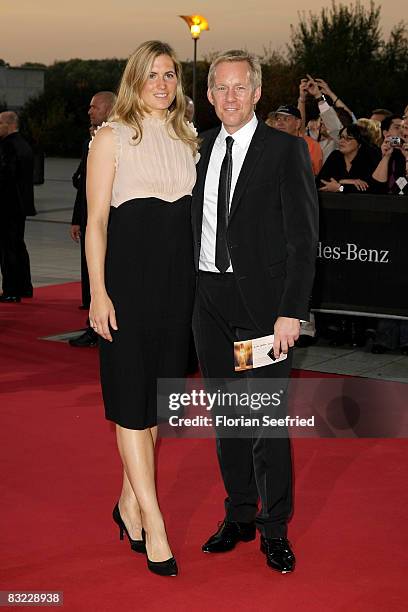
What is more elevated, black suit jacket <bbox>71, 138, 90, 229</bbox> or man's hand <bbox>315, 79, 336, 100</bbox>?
man's hand <bbox>315, 79, 336, 100</bbox>

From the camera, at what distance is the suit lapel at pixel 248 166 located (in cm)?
407

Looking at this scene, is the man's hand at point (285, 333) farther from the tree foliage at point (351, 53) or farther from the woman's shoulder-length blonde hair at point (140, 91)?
the tree foliage at point (351, 53)

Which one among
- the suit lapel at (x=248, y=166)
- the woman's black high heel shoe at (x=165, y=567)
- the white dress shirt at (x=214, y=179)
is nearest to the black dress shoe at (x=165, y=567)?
the woman's black high heel shoe at (x=165, y=567)

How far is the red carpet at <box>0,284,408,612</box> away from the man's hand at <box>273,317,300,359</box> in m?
0.92

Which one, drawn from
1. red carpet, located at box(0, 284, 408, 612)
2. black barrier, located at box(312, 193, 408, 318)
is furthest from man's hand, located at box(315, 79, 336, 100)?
red carpet, located at box(0, 284, 408, 612)

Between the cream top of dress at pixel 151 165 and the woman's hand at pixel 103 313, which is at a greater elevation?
the cream top of dress at pixel 151 165

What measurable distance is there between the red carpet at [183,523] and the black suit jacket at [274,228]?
102 centimetres

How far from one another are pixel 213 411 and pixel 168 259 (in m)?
0.73

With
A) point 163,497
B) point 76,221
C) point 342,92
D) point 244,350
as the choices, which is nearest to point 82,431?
point 163,497

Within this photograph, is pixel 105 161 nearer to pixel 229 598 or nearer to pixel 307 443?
pixel 229 598

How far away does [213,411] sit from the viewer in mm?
4426

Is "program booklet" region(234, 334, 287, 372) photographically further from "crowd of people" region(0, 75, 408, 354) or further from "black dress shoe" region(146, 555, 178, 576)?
"crowd of people" region(0, 75, 408, 354)

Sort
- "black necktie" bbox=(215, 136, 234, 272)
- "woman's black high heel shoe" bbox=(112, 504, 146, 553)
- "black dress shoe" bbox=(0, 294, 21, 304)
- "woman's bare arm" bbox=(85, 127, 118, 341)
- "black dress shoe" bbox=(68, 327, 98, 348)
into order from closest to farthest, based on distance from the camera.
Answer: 1. "woman's bare arm" bbox=(85, 127, 118, 341)
2. "black necktie" bbox=(215, 136, 234, 272)
3. "woman's black high heel shoe" bbox=(112, 504, 146, 553)
4. "black dress shoe" bbox=(68, 327, 98, 348)
5. "black dress shoe" bbox=(0, 294, 21, 304)

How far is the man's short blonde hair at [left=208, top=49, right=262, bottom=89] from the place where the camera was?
4.06m
